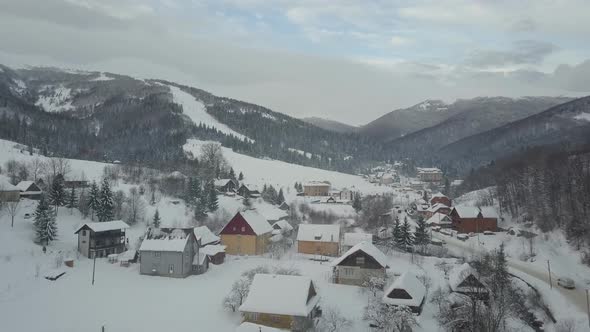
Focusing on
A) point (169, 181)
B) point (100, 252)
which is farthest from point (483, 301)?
point (169, 181)

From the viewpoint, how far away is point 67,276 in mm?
45969

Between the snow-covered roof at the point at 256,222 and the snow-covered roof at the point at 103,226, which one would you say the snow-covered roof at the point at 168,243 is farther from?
the snow-covered roof at the point at 256,222

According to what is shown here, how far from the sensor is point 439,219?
86812 mm

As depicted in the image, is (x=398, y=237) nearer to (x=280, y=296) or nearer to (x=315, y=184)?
(x=280, y=296)

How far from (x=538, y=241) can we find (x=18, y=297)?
210 feet

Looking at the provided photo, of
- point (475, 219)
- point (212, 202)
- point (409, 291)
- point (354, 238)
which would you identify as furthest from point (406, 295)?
point (212, 202)

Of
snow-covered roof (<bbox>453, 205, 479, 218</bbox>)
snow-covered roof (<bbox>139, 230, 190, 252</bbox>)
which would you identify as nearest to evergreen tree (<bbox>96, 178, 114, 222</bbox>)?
snow-covered roof (<bbox>139, 230, 190, 252</bbox>)

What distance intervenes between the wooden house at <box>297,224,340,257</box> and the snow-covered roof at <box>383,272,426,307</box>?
22.1 m

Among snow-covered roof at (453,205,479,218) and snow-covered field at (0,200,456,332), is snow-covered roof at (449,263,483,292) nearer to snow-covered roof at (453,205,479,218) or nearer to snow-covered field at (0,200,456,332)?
snow-covered field at (0,200,456,332)

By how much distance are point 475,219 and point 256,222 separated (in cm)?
3926

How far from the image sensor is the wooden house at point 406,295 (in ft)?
122

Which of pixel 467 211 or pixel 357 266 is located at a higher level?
pixel 467 211

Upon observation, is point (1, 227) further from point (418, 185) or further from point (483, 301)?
point (418, 185)

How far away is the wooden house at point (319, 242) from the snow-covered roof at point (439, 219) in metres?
32.5
